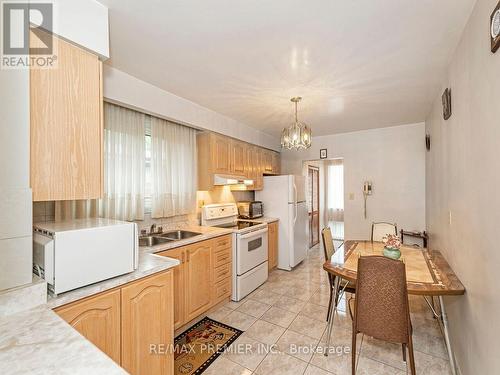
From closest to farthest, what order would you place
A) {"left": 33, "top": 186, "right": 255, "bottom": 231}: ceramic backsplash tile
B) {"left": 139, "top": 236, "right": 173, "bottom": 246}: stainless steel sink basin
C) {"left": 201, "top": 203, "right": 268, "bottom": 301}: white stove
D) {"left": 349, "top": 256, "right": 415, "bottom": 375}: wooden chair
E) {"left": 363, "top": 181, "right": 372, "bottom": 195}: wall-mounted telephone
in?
{"left": 349, "top": 256, "right": 415, "bottom": 375}: wooden chair
{"left": 33, "top": 186, "right": 255, "bottom": 231}: ceramic backsplash tile
{"left": 139, "top": 236, "right": 173, "bottom": 246}: stainless steel sink basin
{"left": 201, "top": 203, "right": 268, "bottom": 301}: white stove
{"left": 363, "top": 181, "right": 372, "bottom": 195}: wall-mounted telephone

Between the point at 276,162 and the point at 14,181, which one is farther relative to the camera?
the point at 276,162

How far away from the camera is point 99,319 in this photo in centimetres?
126

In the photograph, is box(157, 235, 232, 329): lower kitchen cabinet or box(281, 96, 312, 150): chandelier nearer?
box(157, 235, 232, 329): lower kitchen cabinet

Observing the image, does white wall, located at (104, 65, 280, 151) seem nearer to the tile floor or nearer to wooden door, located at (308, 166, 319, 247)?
the tile floor

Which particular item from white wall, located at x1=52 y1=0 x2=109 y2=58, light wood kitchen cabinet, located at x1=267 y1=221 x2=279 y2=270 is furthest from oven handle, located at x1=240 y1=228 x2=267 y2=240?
white wall, located at x1=52 y1=0 x2=109 y2=58

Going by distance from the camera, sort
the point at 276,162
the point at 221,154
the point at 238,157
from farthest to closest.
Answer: the point at 276,162
the point at 238,157
the point at 221,154

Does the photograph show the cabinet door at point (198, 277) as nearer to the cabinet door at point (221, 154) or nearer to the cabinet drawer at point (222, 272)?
the cabinet drawer at point (222, 272)

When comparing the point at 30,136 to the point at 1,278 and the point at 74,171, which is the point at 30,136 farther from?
the point at 1,278

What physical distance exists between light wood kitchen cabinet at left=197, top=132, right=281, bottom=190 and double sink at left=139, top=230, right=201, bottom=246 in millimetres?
697

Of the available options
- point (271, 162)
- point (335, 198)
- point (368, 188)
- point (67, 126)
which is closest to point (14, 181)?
point (67, 126)

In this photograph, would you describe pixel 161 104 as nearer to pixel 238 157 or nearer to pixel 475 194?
pixel 238 157

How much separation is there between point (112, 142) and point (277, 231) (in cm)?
274

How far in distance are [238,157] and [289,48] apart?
204 cm

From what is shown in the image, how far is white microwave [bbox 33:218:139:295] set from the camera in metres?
1.16
